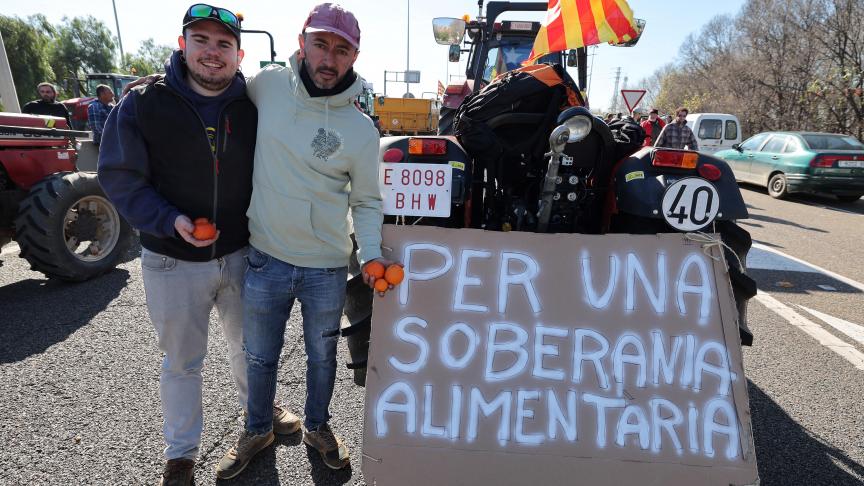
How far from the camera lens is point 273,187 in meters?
1.94

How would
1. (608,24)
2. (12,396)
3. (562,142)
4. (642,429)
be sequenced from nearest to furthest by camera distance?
(642,429), (562,142), (12,396), (608,24)

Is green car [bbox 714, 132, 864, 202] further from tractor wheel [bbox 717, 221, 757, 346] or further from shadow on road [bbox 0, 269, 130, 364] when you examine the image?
shadow on road [bbox 0, 269, 130, 364]

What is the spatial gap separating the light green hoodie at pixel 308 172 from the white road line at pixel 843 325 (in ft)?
13.5

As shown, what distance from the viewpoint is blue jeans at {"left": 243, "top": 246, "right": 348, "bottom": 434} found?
2055 millimetres

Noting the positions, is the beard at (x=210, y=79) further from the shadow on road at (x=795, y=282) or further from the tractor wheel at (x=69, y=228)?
the shadow on road at (x=795, y=282)

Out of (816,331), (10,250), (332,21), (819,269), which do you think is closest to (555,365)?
(332,21)

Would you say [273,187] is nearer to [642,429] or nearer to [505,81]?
[505,81]

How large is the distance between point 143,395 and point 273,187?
1716 mm

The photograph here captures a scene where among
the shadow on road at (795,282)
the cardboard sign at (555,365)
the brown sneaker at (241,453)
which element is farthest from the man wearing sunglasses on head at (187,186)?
the shadow on road at (795,282)

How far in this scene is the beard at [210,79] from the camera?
1846mm

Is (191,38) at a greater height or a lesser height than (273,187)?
greater

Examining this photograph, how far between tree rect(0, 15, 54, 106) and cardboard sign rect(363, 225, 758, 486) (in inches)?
1494

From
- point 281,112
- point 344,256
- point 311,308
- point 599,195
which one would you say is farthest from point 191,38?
point 599,195

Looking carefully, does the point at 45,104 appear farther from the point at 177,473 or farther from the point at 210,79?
the point at 177,473
